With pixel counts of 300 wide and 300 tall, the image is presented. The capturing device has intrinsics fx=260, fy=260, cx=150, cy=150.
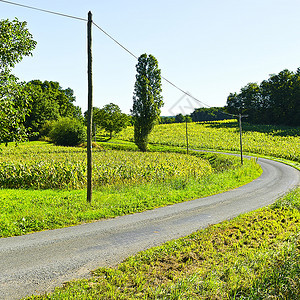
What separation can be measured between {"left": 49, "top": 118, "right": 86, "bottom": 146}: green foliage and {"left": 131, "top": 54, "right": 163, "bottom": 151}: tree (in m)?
15.3

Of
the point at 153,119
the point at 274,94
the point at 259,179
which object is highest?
the point at 274,94

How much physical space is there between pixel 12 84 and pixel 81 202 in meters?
6.47

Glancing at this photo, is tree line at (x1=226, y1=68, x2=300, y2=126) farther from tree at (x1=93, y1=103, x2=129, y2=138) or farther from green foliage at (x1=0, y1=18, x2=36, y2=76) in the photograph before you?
green foliage at (x1=0, y1=18, x2=36, y2=76)

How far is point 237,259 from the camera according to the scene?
724 cm

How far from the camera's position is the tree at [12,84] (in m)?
10.1

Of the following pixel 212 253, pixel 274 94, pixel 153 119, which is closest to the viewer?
pixel 212 253

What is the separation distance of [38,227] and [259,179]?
20.4 meters

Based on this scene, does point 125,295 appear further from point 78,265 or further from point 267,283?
point 267,283

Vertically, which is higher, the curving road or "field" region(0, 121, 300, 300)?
"field" region(0, 121, 300, 300)

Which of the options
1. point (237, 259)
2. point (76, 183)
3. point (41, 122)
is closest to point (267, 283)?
point (237, 259)

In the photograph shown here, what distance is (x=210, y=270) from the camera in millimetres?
6680

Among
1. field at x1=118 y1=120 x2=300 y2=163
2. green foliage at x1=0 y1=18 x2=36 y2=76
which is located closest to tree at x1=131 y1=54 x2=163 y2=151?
field at x1=118 y1=120 x2=300 y2=163

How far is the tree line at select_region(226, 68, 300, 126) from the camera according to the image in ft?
267

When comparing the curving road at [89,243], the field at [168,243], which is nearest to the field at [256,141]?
the field at [168,243]
